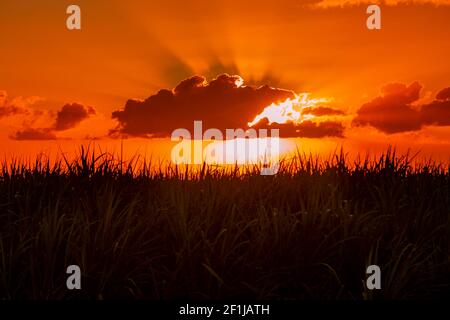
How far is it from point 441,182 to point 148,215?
4.19 metres

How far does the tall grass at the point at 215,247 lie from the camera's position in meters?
4.42

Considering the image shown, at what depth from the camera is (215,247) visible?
476cm

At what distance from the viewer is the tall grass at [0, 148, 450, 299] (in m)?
4.42

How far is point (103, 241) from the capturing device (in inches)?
181

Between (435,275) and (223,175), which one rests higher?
(223,175)
